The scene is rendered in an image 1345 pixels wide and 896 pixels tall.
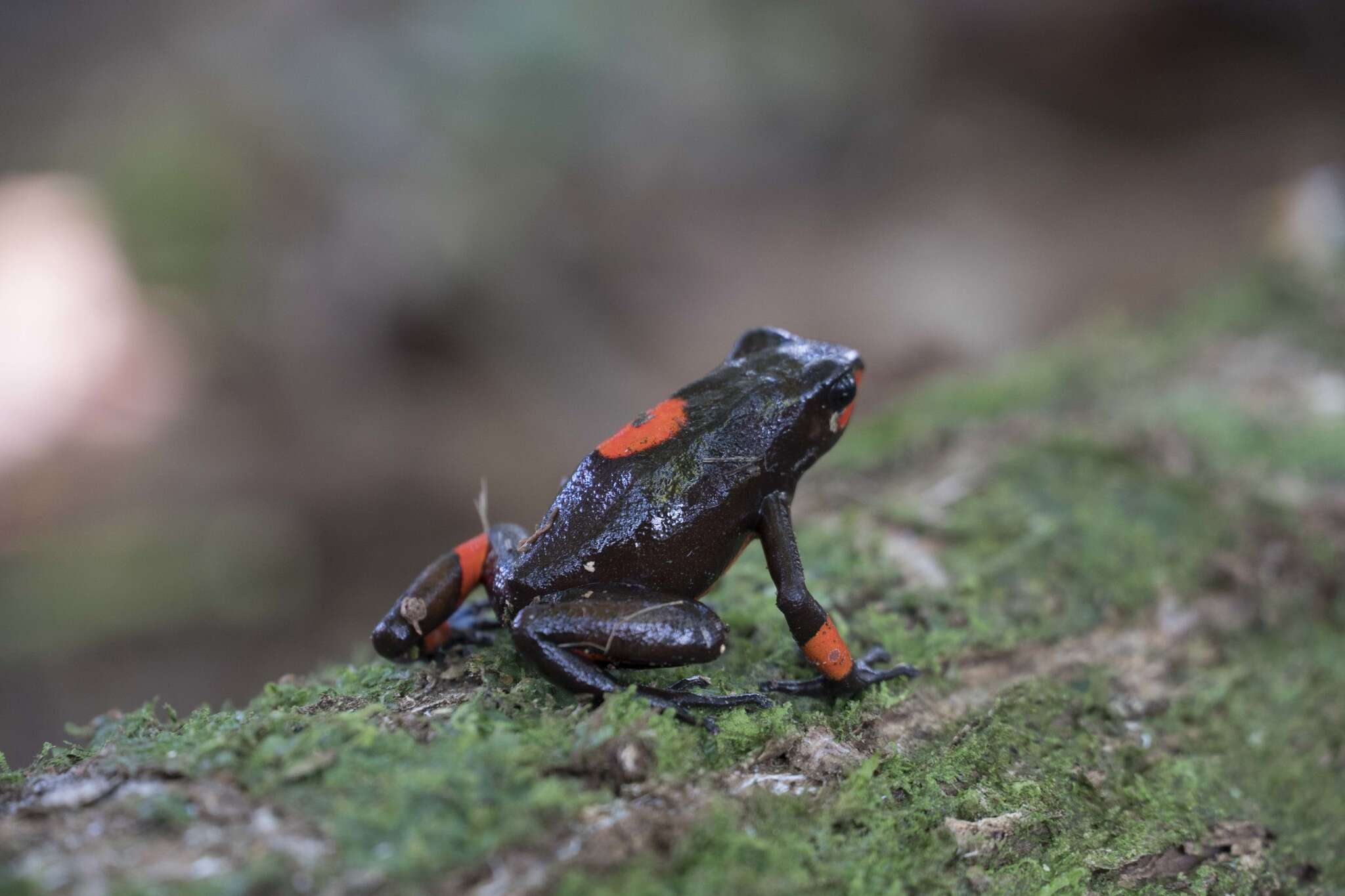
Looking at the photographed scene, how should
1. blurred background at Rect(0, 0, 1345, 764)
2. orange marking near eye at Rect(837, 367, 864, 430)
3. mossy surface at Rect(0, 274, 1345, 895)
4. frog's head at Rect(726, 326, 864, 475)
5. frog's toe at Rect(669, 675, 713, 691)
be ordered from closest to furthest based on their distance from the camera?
mossy surface at Rect(0, 274, 1345, 895) < frog's toe at Rect(669, 675, 713, 691) < frog's head at Rect(726, 326, 864, 475) < orange marking near eye at Rect(837, 367, 864, 430) < blurred background at Rect(0, 0, 1345, 764)

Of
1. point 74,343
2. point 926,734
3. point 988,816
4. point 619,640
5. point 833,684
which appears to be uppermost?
point 74,343

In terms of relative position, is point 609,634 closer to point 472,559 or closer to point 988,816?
point 472,559

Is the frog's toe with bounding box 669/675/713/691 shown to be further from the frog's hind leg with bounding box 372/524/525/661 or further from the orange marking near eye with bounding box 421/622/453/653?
the orange marking near eye with bounding box 421/622/453/653

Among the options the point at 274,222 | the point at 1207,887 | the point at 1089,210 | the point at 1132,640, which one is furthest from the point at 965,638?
the point at 1089,210

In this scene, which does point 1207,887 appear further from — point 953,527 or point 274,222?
point 274,222

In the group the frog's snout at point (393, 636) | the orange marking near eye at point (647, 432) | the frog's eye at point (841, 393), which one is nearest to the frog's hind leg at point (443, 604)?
the frog's snout at point (393, 636)

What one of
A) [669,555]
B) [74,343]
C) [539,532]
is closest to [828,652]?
[669,555]

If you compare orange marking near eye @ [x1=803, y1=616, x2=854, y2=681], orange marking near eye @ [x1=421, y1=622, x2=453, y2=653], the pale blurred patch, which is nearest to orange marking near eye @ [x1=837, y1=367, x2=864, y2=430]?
orange marking near eye @ [x1=803, y1=616, x2=854, y2=681]
